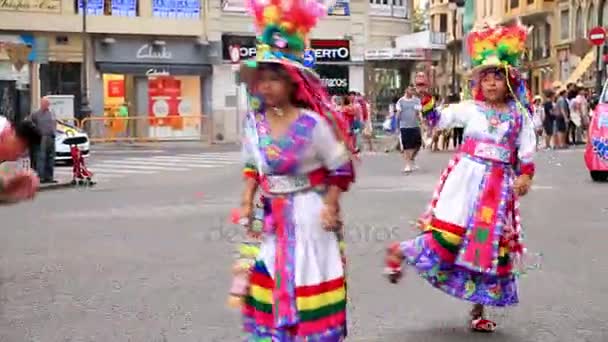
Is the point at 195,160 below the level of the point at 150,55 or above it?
below

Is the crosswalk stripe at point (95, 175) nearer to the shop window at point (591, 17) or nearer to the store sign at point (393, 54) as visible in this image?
the store sign at point (393, 54)

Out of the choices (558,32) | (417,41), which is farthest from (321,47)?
(558,32)

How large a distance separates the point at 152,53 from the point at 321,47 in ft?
24.0

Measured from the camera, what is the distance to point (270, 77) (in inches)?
203

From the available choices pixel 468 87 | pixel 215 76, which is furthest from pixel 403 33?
pixel 468 87

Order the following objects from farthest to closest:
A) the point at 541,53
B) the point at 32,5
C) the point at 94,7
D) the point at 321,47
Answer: the point at 541,53 < the point at 321,47 < the point at 94,7 < the point at 32,5

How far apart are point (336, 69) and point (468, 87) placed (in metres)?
37.2

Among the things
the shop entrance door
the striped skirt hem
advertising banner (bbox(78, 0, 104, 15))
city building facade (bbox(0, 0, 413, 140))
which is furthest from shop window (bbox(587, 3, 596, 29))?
the striped skirt hem

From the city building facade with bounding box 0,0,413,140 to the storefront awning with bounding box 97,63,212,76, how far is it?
0.04m

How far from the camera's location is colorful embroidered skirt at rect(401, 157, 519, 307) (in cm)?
682

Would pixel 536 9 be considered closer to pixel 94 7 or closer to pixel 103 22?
pixel 103 22

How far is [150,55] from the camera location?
4062 centimetres

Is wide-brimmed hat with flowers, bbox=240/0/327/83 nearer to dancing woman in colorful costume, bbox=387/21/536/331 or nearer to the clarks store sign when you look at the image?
dancing woman in colorful costume, bbox=387/21/536/331

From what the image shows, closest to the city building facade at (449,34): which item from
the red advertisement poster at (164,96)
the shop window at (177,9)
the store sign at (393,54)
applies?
the store sign at (393,54)
